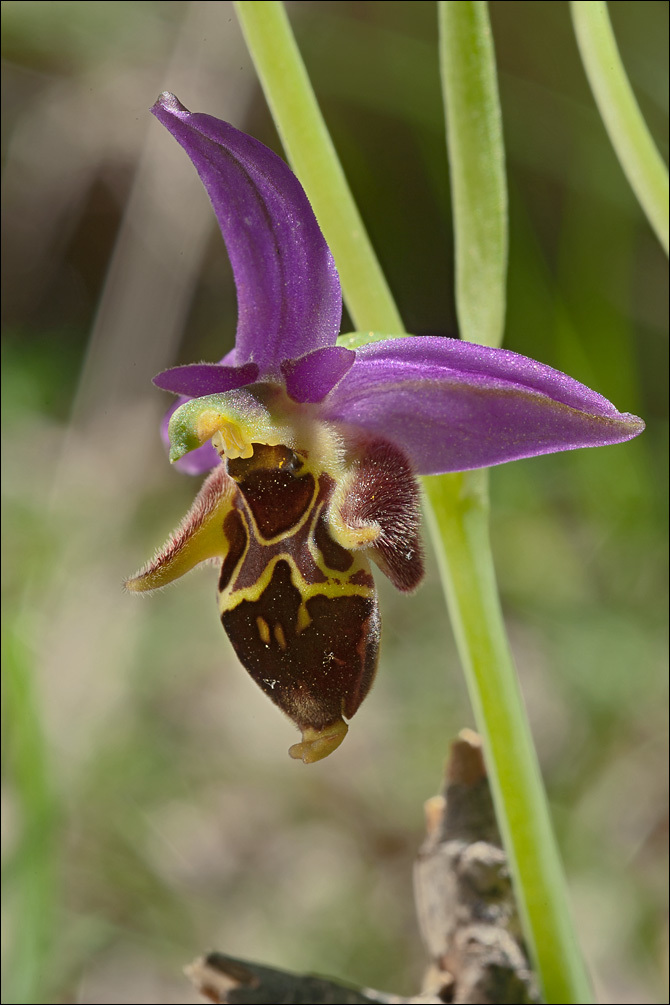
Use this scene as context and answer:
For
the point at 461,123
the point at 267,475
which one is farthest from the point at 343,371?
the point at 461,123

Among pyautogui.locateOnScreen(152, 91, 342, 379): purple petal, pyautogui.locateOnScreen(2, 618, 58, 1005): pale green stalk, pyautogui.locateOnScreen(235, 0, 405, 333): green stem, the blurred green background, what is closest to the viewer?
pyautogui.locateOnScreen(152, 91, 342, 379): purple petal

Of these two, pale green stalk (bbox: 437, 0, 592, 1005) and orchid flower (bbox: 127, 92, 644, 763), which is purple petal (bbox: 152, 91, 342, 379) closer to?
orchid flower (bbox: 127, 92, 644, 763)

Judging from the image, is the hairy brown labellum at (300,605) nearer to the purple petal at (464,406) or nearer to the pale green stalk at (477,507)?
the purple petal at (464,406)

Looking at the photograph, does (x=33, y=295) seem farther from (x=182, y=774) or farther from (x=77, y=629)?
(x=182, y=774)

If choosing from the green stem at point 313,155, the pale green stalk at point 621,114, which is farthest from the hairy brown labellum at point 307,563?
the pale green stalk at point 621,114

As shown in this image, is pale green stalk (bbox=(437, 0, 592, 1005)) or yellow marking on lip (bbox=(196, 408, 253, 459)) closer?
yellow marking on lip (bbox=(196, 408, 253, 459))

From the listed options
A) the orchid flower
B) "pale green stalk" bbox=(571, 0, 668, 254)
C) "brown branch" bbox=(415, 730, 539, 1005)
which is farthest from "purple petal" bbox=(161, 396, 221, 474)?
"pale green stalk" bbox=(571, 0, 668, 254)

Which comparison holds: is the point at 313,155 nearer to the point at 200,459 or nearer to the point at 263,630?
the point at 200,459
